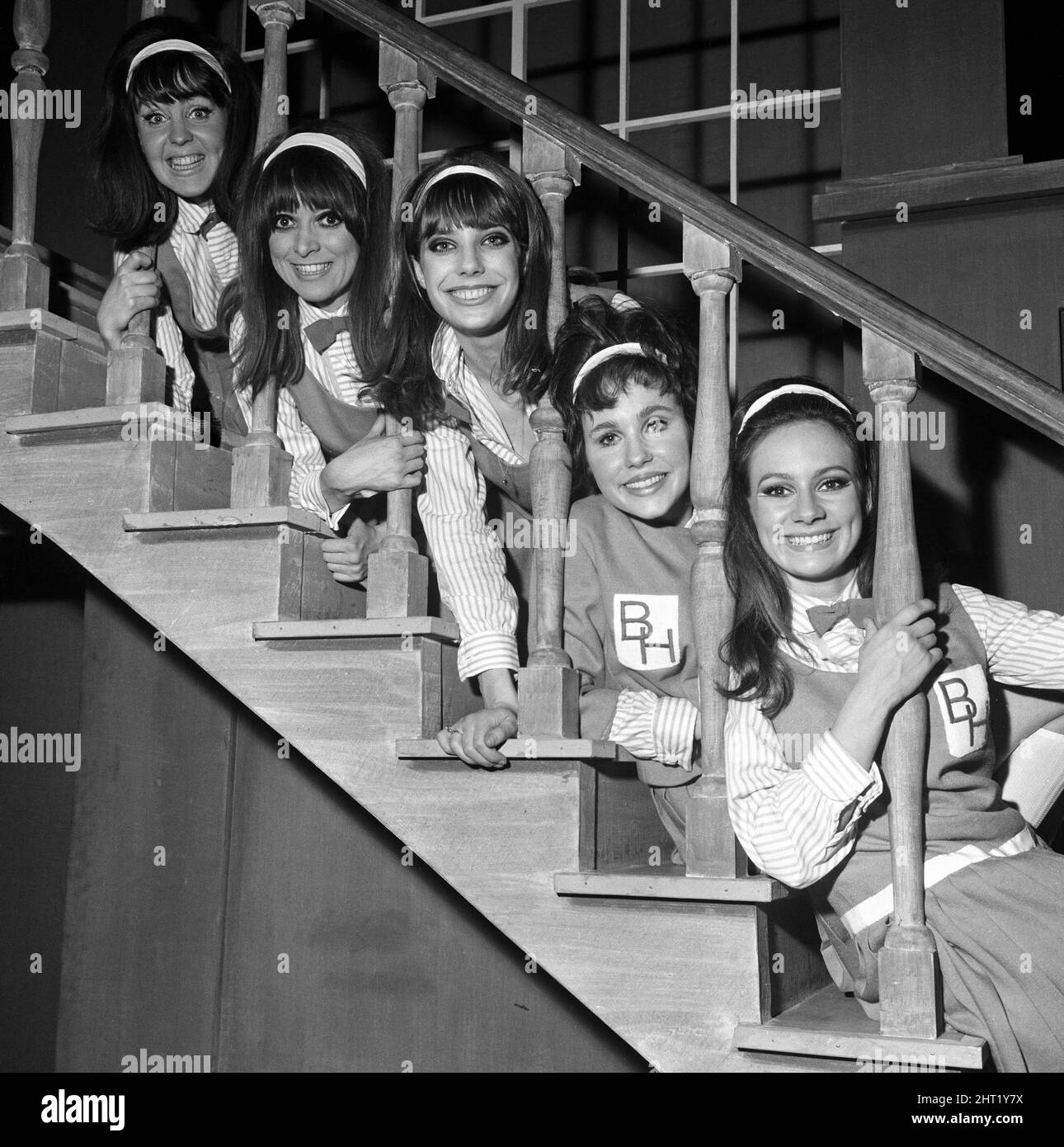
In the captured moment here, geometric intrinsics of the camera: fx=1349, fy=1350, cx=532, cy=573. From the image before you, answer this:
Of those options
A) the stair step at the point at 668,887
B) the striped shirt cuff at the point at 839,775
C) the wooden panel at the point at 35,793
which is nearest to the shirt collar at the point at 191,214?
the wooden panel at the point at 35,793

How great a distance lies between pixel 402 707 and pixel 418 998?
148 centimetres

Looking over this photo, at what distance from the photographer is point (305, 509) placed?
82.5 inches

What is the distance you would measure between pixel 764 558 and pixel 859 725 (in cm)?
31

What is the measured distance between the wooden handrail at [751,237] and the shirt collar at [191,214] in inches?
26.4

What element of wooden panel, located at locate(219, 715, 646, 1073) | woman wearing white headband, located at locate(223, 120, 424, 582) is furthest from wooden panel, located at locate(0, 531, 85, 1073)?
woman wearing white headband, located at locate(223, 120, 424, 582)

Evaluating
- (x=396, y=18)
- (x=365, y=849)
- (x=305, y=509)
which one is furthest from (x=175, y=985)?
(x=396, y=18)

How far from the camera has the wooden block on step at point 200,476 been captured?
2.17m

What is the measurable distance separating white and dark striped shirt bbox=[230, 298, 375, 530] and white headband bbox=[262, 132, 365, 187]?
0.23m

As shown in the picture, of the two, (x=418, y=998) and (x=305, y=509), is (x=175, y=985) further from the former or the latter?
(x=305, y=509)

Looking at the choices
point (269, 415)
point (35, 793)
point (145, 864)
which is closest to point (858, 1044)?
point (269, 415)

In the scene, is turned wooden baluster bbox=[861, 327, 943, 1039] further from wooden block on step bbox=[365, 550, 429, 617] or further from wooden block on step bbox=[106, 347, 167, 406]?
wooden block on step bbox=[106, 347, 167, 406]

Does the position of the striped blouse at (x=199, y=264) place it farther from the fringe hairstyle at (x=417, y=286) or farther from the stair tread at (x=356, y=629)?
the stair tread at (x=356, y=629)

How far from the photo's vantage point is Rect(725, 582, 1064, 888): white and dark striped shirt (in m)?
1.62
